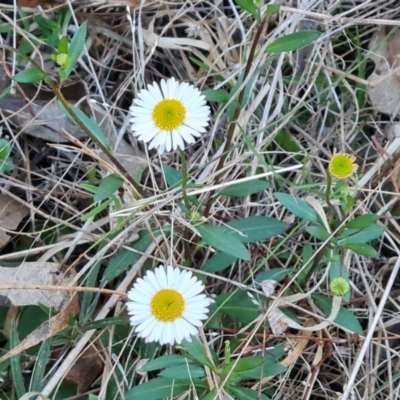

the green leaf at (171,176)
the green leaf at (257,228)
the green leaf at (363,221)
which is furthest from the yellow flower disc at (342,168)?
the green leaf at (171,176)

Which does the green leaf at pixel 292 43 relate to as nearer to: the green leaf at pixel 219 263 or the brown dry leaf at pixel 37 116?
the green leaf at pixel 219 263

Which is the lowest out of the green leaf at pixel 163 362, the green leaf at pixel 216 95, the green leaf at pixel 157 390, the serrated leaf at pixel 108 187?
the green leaf at pixel 157 390

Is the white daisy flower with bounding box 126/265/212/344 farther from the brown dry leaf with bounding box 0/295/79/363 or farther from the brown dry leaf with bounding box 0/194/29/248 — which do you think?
the brown dry leaf with bounding box 0/194/29/248

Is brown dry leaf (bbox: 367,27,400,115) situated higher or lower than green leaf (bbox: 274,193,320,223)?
higher

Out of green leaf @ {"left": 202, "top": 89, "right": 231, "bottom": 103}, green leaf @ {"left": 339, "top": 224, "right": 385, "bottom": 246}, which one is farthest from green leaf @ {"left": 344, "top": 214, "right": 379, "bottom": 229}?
green leaf @ {"left": 202, "top": 89, "right": 231, "bottom": 103}

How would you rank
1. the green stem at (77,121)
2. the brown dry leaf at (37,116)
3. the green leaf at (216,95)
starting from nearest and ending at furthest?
the green stem at (77,121) → the green leaf at (216,95) → the brown dry leaf at (37,116)
